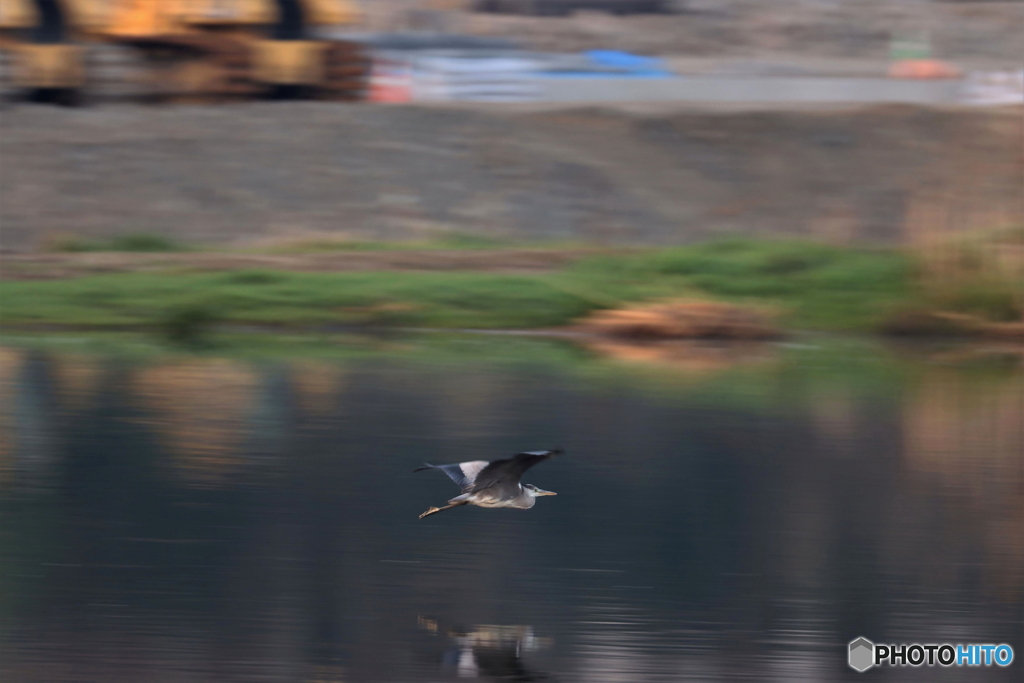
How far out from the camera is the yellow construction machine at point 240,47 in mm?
26984

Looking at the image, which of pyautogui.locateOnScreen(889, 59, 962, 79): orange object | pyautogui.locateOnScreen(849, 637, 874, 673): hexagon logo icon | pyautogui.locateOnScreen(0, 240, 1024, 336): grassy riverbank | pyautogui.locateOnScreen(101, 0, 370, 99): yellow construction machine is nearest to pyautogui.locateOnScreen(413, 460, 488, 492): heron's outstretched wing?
pyautogui.locateOnScreen(849, 637, 874, 673): hexagon logo icon

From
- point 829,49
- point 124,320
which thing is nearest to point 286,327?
point 124,320

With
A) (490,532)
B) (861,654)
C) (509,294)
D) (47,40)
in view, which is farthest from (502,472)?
(47,40)

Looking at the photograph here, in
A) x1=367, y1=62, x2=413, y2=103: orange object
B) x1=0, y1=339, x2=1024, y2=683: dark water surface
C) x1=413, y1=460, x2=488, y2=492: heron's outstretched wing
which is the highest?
x1=413, y1=460, x2=488, y2=492: heron's outstretched wing

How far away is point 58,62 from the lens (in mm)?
27516

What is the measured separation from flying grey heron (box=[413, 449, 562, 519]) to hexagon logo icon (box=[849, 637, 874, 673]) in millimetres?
1585

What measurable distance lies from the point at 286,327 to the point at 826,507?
395 inches

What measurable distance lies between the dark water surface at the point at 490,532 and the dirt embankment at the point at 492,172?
11.0 m

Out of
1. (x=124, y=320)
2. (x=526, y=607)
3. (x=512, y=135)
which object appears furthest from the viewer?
(x=512, y=135)

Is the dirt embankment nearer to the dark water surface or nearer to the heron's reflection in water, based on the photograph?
the dark water surface

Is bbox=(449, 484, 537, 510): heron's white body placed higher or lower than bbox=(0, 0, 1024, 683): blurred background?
higher

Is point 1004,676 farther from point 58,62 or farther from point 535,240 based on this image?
point 58,62

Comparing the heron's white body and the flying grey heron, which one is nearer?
the flying grey heron

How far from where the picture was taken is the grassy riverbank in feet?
58.9
